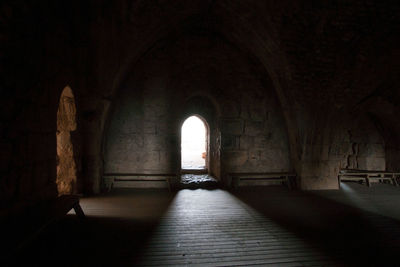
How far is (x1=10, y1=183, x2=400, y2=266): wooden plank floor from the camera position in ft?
9.02

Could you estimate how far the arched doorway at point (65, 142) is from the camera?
530 centimetres

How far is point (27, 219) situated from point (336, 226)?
14.9 feet

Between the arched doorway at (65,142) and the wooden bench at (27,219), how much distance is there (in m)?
1.87

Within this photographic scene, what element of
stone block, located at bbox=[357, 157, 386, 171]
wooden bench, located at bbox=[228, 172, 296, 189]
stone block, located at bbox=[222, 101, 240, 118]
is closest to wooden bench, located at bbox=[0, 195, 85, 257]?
wooden bench, located at bbox=[228, 172, 296, 189]

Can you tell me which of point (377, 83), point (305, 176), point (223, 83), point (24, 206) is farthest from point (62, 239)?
point (377, 83)

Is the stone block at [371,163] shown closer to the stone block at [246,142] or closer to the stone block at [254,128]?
the stone block at [254,128]

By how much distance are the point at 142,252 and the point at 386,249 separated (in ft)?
10.5

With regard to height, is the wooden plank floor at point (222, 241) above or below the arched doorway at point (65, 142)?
below

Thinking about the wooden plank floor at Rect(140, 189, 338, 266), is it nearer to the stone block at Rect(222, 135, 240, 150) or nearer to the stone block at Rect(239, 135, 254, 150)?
the stone block at Rect(222, 135, 240, 150)

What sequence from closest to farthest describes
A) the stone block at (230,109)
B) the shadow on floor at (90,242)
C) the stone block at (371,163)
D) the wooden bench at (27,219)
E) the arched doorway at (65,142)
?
the wooden bench at (27,219)
the shadow on floor at (90,242)
the arched doorway at (65,142)
the stone block at (230,109)
the stone block at (371,163)

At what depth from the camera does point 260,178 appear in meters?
6.81

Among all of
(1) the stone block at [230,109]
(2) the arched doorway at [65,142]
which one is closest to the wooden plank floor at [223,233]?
(2) the arched doorway at [65,142]

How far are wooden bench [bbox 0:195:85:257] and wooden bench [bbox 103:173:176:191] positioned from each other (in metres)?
2.58

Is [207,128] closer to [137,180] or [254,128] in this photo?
[254,128]
